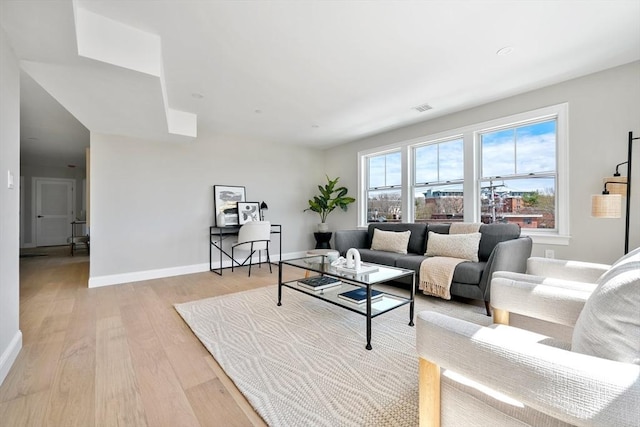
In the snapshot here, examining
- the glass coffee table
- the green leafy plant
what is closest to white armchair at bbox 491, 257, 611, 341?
the glass coffee table

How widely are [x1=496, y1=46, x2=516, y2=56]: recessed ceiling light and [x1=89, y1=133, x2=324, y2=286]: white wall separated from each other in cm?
400

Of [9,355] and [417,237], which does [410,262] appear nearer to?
[417,237]

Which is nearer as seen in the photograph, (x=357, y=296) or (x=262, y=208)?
A: (x=357, y=296)

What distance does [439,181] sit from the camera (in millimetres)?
4281

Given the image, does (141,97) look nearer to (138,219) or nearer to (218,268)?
(138,219)

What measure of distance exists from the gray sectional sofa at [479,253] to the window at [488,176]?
55cm

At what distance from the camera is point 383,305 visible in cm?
232

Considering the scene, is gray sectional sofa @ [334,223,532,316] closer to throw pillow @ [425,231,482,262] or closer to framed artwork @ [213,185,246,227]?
throw pillow @ [425,231,482,262]

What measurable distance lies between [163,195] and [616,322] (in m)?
4.86

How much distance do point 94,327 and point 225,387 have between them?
5.38 feet

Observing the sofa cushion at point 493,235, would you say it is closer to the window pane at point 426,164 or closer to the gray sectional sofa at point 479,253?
the gray sectional sofa at point 479,253

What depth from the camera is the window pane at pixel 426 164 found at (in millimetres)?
4348

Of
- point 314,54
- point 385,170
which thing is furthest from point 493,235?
point 314,54

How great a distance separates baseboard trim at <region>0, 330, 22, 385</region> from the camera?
1.65 m
